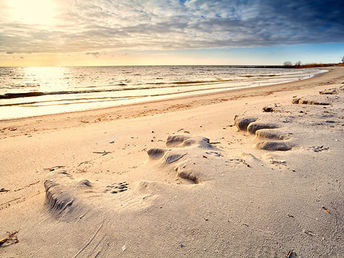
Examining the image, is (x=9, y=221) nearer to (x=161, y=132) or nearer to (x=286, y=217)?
(x=286, y=217)

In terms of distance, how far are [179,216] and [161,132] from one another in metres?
3.39

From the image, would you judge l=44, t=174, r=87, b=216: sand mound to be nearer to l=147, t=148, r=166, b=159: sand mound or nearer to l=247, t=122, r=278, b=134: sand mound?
l=147, t=148, r=166, b=159: sand mound

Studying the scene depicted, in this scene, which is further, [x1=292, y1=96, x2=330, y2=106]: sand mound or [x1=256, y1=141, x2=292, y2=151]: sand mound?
[x1=292, y1=96, x2=330, y2=106]: sand mound

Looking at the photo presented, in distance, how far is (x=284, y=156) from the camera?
2703 millimetres

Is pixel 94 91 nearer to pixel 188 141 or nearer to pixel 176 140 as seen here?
pixel 176 140

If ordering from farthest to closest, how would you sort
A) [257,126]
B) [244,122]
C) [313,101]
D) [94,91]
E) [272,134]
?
[94,91] → [313,101] → [244,122] → [257,126] → [272,134]

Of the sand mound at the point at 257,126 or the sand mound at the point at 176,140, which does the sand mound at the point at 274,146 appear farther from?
the sand mound at the point at 176,140

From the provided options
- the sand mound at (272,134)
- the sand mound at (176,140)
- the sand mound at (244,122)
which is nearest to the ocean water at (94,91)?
the sand mound at (176,140)

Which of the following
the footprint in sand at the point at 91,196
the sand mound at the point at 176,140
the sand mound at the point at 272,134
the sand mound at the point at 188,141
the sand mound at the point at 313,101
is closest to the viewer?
the footprint in sand at the point at 91,196

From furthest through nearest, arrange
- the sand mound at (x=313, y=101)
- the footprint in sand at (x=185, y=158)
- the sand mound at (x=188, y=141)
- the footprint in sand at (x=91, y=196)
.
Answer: the sand mound at (x=313, y=101) < the sand mound at (x=188, y=141) < the footprint in sand at (x=185, y=158) < the footprint in sand at (x=91, y=196)

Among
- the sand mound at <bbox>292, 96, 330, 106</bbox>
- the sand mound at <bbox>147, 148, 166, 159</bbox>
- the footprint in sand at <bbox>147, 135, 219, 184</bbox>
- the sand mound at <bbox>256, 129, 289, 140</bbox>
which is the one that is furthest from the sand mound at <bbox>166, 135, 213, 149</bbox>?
the sand mound at <bbox>292, 96, 330, 106</bbox>

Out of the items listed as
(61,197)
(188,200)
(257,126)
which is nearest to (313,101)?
(257,126)

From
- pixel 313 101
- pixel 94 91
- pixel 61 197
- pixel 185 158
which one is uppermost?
pixel 313 101

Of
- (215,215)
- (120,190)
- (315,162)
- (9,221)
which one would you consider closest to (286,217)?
(215,215)
